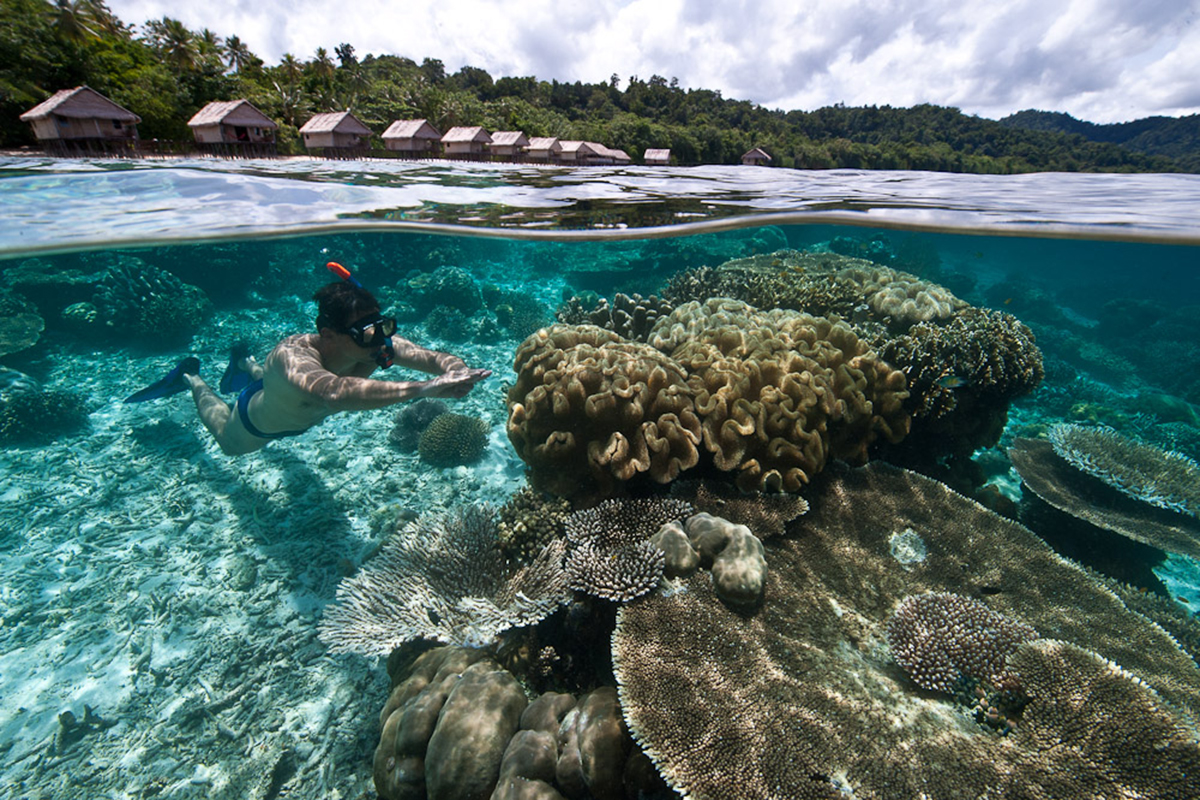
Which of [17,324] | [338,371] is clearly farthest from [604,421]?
[17,324]

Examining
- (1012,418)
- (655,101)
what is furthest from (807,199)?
(655,101)

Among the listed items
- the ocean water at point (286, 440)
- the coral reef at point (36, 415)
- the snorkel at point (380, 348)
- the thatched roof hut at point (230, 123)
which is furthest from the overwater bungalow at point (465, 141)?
the snorkel at point (380, 348)

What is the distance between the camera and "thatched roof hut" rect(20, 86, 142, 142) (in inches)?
403

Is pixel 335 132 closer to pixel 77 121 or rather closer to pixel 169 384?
pixel 77 121

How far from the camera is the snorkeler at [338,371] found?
4305 millimetres

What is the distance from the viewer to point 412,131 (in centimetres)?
1627

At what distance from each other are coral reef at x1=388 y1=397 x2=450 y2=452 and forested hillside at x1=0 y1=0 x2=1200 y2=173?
13058mm

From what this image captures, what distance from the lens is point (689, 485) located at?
171 inches

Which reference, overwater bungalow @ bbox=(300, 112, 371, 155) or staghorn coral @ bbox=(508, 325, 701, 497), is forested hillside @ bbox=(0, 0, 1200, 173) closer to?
overwater bungalow @ bbox=(300, 112, 371, 155)

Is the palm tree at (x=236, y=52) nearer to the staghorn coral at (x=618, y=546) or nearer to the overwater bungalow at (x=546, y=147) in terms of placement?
the overwater bungalow at (x=546, y=147)

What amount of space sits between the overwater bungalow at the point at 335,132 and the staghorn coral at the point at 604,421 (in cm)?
1482

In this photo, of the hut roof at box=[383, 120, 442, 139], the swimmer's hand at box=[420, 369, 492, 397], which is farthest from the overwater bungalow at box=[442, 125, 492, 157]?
the swimmer's hand at box=[420, 369, 492, 397]

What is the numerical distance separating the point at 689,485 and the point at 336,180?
10.7m

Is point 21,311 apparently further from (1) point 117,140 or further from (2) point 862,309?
(2) point 862,309
